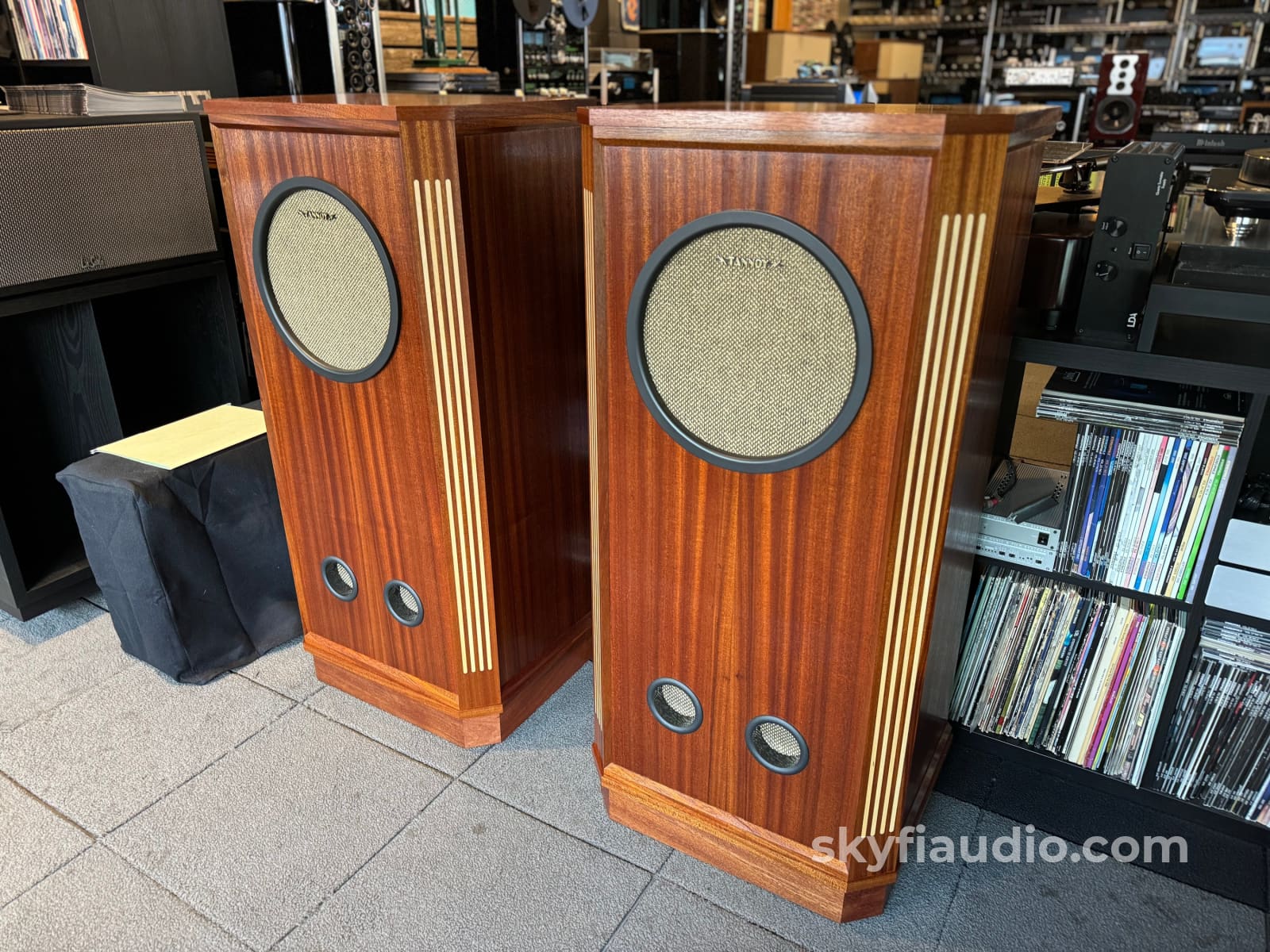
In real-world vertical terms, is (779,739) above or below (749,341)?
below

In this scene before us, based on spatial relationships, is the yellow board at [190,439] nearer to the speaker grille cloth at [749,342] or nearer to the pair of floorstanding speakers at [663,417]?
the pair of floorstanding speakers at [663,417]

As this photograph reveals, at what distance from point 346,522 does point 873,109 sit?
106 cm

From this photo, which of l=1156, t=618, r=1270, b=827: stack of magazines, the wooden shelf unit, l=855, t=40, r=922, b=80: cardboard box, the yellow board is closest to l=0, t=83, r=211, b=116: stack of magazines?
the wooden shelf unit

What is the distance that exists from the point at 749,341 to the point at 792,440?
12cm

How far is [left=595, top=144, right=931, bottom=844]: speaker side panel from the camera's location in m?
0.87

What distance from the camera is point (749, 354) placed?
96 cm

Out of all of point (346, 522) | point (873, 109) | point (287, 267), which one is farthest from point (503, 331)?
point (873, 109)

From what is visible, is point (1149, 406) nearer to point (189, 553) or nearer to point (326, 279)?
point (326, 279)

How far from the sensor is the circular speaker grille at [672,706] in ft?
4.05

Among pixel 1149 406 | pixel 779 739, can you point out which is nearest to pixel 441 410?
pixel 779 739

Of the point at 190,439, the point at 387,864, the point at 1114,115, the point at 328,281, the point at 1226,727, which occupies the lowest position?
the point at 387,864

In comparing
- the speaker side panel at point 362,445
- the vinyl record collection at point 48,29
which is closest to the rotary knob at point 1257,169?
the speaker side panel at point 362,445

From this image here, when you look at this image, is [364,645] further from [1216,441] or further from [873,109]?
[1216,441]

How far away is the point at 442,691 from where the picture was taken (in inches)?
60.4
